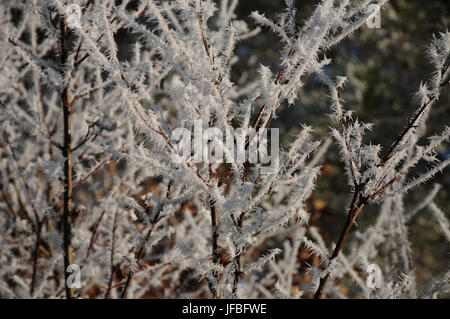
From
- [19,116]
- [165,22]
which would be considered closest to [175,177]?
[165,22]

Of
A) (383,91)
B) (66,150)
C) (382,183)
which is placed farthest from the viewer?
(383,91)

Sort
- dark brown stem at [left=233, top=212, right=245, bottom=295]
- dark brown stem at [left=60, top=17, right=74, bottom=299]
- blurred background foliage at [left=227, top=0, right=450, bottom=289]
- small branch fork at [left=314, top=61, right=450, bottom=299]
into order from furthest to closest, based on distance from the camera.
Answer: blurred background foliage at [left=227, top=0, right=450, bottom=289] < dark brown stem at [left=60, top=17, right=74, bottom=299] < dark brown stem at [left=233, top=212, right=245, bottom=295] < small branch fork at [left=314, top=61, right=450, bottom=299]

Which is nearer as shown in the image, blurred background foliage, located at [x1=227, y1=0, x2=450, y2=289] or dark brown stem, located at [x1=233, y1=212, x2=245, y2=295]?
dark brown stem, located at [x1=233, y1=212, x2=245, y2=295]

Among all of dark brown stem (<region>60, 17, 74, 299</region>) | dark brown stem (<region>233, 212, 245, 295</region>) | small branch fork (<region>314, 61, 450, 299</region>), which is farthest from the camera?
dark brown stem (<region>60, 17, 74, 299</region>)

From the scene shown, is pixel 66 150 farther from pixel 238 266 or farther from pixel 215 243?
Result: pixel 238 266

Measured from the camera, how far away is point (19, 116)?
1.70m

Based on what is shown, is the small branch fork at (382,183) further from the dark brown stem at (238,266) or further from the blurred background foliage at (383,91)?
the blurred background foliage at (383,91)

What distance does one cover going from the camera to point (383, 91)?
9312mm

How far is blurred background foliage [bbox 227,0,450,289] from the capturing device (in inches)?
313

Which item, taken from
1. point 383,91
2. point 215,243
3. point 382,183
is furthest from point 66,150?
point 383,91

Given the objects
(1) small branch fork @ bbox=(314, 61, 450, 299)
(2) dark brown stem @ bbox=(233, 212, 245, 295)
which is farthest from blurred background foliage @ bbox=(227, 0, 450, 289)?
(2) dark brown stem @ bbox=(233, 212, 245, 295)

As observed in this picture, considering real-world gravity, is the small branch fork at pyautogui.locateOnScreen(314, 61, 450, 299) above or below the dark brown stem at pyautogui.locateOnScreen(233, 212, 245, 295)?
above

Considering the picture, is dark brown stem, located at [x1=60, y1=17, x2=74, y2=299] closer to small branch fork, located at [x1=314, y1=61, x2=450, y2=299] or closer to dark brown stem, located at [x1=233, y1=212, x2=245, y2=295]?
dark brown stem, located at [x1=233, y1=212, x2=245, y2=295]
